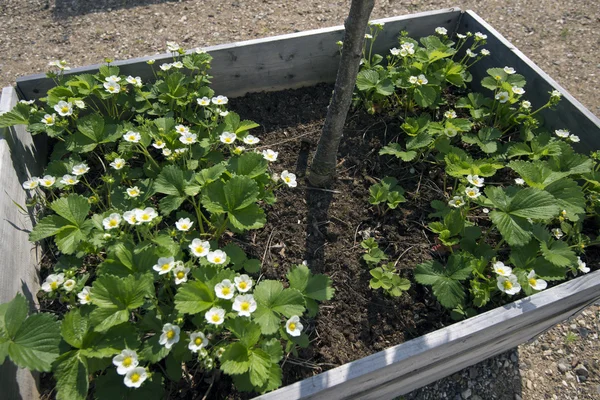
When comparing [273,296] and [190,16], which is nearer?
[273,296]

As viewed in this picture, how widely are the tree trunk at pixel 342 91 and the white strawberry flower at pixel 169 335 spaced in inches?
40.7

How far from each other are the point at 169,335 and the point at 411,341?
847 mm

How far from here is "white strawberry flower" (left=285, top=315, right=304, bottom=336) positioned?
151 centimetres

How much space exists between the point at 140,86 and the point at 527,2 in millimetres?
3884

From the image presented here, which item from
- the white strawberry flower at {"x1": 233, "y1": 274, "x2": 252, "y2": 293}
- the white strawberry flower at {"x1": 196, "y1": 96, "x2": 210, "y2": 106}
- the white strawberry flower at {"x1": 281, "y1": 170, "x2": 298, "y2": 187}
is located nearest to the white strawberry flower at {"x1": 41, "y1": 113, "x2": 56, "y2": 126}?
the white strawberry flower at {"x1": 196, "y1": 96, "x2": 210, "y2": 106}

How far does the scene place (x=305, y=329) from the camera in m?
1.79

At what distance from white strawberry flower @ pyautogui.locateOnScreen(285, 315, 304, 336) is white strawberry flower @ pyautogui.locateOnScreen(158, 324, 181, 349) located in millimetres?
368

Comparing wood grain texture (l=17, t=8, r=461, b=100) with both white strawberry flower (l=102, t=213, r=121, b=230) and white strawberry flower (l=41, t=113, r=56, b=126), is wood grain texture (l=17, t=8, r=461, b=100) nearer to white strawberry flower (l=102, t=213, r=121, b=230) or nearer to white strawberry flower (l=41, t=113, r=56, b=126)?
white strawberry flower (l=41, t=113, r=56, b=126)

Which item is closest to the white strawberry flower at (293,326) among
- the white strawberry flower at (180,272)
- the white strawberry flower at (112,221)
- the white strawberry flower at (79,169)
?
the white strawberry flower at (180,272)

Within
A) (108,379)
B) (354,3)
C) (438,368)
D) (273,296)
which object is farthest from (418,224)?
(108,379)

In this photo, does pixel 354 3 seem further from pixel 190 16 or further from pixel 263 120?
pixel 190 16

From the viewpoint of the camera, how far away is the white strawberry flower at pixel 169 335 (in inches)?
56.9

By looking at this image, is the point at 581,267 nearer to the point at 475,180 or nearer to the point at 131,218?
the point at 475,180

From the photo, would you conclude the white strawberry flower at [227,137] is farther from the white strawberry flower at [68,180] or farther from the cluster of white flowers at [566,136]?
the cluster of white flowers at [566,136]
